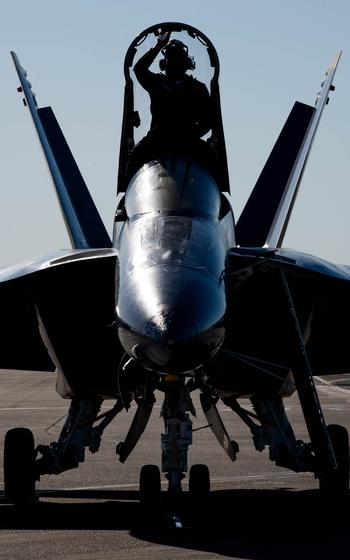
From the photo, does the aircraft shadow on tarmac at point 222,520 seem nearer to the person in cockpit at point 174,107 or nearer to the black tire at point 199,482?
the black tire at point 199,482

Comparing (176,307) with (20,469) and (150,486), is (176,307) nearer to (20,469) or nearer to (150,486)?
(150,486)

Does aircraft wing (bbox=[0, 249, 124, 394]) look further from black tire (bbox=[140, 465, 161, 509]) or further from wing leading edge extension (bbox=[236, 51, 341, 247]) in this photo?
wing leading edge extension (bbox=[236, 51, 341, 247])

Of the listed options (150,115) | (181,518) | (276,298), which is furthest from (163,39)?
(181,518)

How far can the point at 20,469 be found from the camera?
46.2 ft

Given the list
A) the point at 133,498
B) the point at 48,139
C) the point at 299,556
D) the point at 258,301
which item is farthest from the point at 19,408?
the point at 299,556

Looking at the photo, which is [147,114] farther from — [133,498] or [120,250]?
[133,498]

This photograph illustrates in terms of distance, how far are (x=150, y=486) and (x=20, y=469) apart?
6.59ft

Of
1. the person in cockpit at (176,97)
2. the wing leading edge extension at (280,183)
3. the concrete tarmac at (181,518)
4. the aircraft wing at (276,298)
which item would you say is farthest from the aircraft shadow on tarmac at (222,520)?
the person in cockpit at (176,97)

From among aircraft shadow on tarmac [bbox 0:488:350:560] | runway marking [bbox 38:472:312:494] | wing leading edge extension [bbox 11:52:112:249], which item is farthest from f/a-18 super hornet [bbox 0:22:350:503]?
runway marking [bbox 38:472:312:494]

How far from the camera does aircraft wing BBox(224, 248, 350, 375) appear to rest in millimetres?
11758

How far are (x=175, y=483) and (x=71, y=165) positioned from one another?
696cm

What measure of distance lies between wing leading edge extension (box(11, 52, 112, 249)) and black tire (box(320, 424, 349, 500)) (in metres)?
3.44

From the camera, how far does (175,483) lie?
11922 millimetres

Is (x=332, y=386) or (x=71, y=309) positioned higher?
(x=71, y=309)
